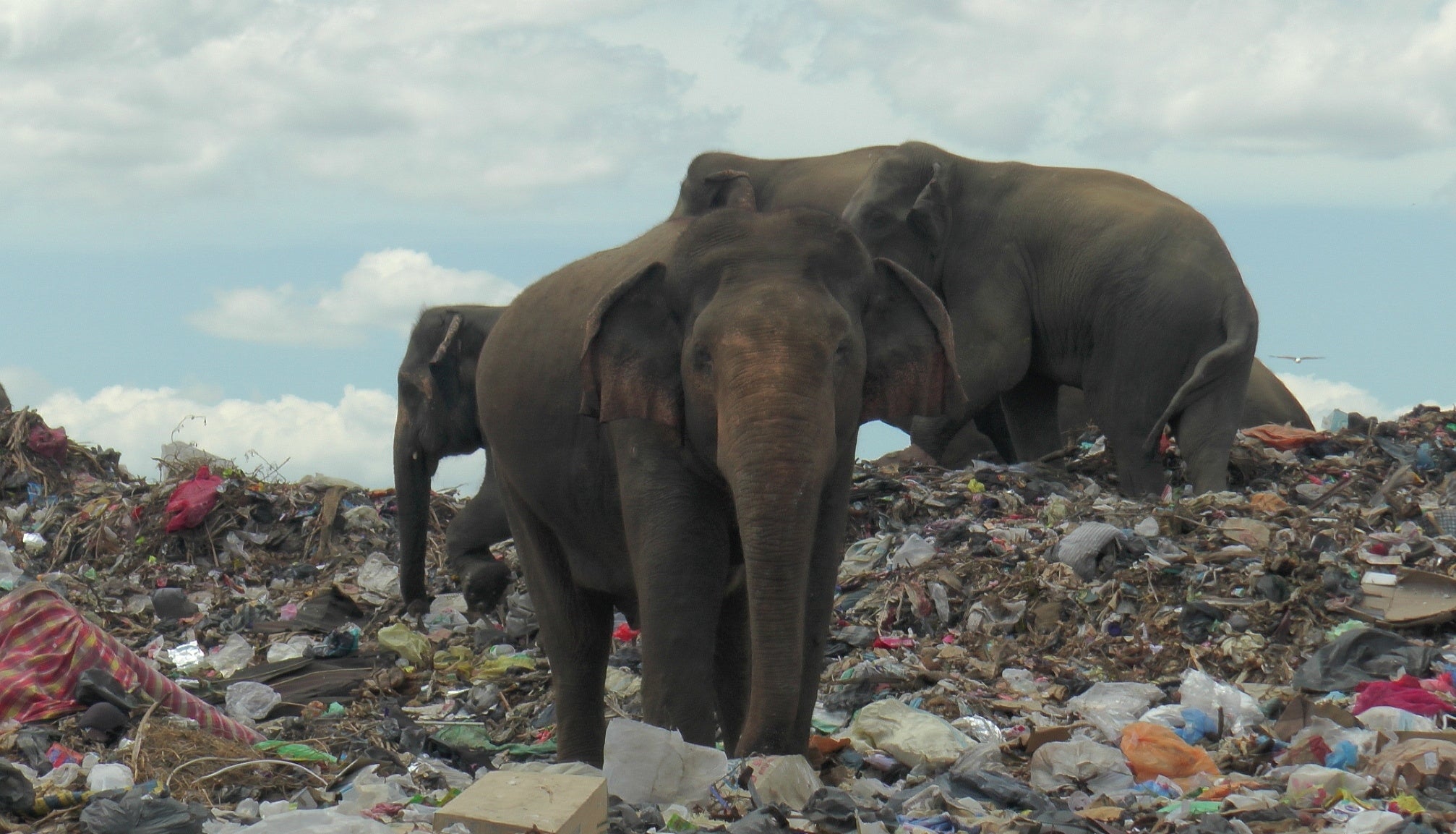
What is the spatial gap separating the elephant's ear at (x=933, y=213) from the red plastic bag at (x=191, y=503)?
5.48 meters

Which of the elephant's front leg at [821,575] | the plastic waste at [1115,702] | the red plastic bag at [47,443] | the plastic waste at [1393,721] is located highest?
the red plastic bag at [47,443]

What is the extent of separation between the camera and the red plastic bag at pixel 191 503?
496 inches

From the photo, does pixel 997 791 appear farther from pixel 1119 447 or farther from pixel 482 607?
pixel 1119 447

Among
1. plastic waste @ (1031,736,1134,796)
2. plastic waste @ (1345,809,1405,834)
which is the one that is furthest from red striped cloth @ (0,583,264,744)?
plastic waste @ (1345,809,1405,834)

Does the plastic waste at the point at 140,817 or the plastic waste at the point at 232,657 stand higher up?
the plastic waste at the point at 140,817

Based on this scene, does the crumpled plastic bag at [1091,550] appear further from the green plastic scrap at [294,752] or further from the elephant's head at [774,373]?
the green plastic scrap at [294,752]

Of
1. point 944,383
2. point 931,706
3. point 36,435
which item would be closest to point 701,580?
point 944,383

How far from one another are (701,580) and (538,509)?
3.90 ft

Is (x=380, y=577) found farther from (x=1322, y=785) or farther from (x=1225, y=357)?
(x=1322, y=785)

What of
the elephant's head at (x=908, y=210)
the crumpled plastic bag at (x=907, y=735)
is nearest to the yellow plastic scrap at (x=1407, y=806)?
the crumpled plastic bag at (x=907, y=735)

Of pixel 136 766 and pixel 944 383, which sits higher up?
pixel 944 383

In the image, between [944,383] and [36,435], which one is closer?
[944,383]

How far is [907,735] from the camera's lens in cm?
557

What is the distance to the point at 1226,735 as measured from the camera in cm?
598
